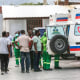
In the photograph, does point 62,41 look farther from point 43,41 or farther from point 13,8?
point 13,8

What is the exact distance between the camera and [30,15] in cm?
4109

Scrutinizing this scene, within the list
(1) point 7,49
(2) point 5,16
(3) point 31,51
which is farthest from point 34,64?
(2) point 5,16

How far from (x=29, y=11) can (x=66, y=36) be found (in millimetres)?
24080

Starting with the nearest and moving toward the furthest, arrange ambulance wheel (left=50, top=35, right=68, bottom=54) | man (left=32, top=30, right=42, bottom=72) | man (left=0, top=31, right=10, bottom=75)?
man (left=0, top=31, right=10, bottom=75), man (left=32, top=30, right=42, bottom=72), ambulance wheel (left=50, top=35, right=68, bottom=54)

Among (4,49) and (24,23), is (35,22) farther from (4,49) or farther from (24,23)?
(4,49)

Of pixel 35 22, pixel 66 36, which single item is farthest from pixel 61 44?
pixel 35 22

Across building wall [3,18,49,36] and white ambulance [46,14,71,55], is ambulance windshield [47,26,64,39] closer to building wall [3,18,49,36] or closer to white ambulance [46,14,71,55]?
white ambulance [46,14,71,55]

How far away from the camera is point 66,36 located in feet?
57.6

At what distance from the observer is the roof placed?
134ft

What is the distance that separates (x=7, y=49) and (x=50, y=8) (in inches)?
1028

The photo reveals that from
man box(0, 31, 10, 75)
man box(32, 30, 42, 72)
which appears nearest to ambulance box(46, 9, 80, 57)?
man box(32, 30, 42, 72)

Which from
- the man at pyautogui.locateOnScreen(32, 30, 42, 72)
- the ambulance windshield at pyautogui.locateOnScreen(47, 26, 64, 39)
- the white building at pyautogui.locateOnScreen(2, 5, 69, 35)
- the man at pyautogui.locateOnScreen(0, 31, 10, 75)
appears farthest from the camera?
the white building at pyautogui.locateOnScreen(2, 5, 69, 35)

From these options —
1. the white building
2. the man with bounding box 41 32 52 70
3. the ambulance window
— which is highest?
the white building

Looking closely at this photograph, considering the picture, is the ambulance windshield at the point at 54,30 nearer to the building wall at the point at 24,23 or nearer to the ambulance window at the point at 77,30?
the ambulance window at the point at 77,30
